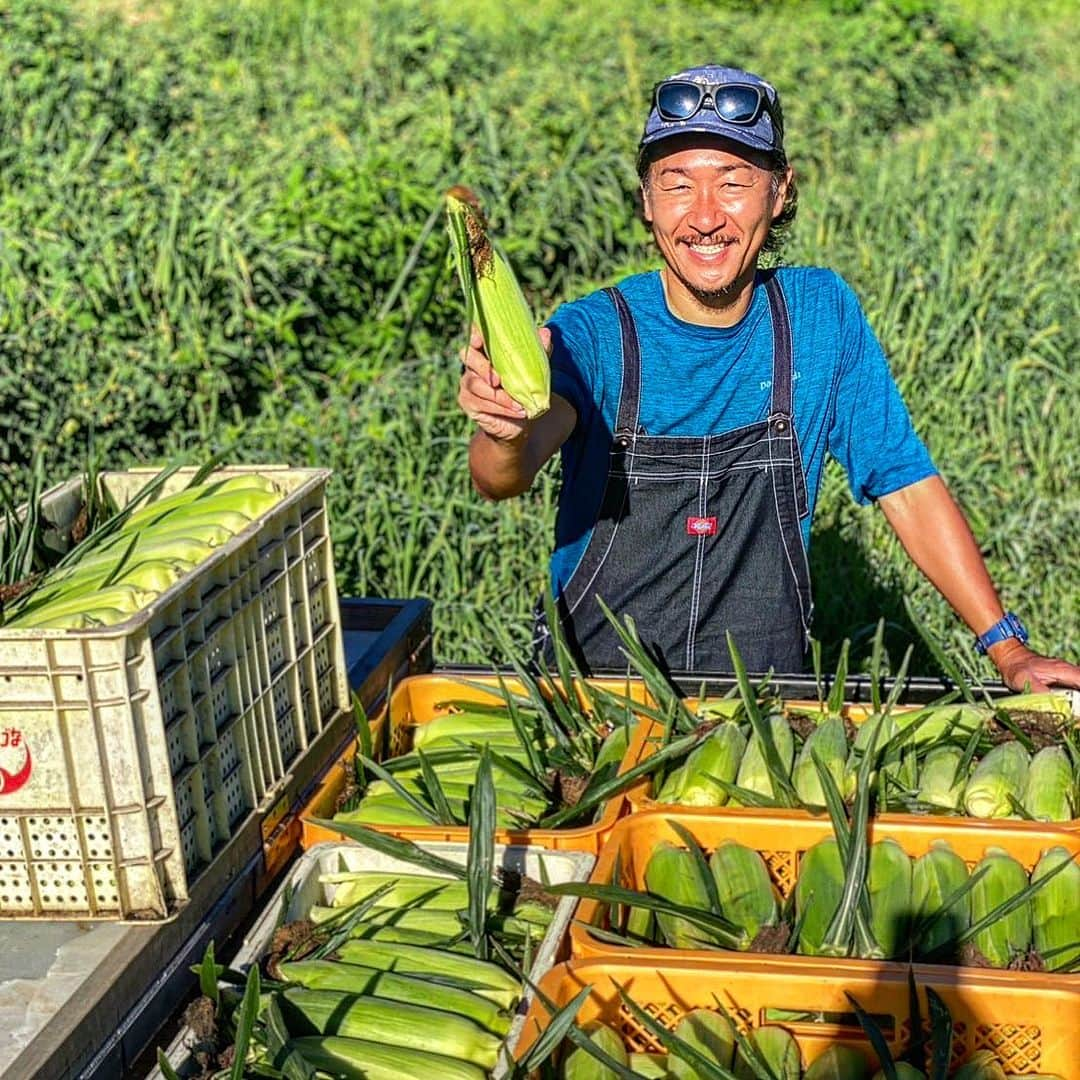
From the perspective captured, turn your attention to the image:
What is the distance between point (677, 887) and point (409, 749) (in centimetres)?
73

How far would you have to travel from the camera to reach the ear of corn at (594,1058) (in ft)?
5.71

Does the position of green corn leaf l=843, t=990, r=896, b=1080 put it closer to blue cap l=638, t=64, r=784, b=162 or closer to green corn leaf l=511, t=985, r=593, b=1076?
green corn leaf l=511, t=985, r=593, b=1076

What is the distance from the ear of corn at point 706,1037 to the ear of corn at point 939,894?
32 centimetres

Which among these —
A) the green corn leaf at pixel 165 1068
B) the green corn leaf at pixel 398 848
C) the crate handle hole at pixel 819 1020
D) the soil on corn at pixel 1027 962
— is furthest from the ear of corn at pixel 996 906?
the green corn leaf at pixel 165 1068

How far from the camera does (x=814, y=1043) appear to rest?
1.79 meters

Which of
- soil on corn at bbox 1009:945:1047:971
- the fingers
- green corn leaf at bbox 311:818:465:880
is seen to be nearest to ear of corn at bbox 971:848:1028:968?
soil on corn at bbox 1009:945:1047:971

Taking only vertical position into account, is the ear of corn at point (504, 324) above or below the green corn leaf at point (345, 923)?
above

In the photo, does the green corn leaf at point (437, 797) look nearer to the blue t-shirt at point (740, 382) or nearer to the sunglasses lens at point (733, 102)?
the blue t-shirt at point (740, 382)

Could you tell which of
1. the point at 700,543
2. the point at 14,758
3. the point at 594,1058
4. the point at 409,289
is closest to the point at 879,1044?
the point at 594,1058

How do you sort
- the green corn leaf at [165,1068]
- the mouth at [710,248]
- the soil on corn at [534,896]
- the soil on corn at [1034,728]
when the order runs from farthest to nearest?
the mouth at [710,248], the soil on corn at [1034,728], the soil on corn at [534,896], the green corn leaf at [165,1068]

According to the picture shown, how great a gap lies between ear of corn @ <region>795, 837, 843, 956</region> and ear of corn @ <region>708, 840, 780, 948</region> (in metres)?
0.04

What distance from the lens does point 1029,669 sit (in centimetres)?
255

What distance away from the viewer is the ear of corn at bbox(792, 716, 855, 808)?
7.24 feet

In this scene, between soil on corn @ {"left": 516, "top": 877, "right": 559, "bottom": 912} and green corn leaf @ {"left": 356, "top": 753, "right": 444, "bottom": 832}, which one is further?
green corn leaf @ {"left": 356, "top": 753, "right": 444, "bottom": 832}
